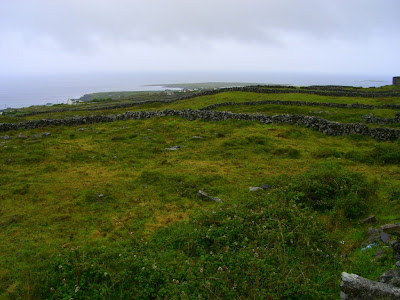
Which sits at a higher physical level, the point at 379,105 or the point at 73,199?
the point at 379,105

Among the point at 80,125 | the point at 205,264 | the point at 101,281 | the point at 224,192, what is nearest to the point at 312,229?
the point at 205,264

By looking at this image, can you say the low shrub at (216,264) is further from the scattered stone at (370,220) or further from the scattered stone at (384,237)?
the scattered stone at (370,220)

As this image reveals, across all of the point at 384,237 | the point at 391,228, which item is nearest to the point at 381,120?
the point at 391,228

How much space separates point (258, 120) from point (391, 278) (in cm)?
2071

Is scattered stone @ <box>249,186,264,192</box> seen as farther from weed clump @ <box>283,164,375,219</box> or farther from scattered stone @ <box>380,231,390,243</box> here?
scattered stone @ <box>380,231,390,243</box>

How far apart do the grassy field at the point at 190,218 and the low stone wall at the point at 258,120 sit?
1.70 m

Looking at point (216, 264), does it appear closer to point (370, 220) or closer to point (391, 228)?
point (391, 228)

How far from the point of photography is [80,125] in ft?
89.7

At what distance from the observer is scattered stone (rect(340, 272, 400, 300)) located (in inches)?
182

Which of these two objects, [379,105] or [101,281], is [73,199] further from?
[379,105]

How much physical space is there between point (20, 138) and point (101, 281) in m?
19.6

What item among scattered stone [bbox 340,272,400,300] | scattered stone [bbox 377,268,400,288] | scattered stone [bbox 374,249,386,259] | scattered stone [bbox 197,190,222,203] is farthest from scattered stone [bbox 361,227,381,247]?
scattered stone [bbox 197,190,222,203]

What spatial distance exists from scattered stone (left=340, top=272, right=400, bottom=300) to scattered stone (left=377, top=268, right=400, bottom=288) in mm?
275

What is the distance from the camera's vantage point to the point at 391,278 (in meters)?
5.25
